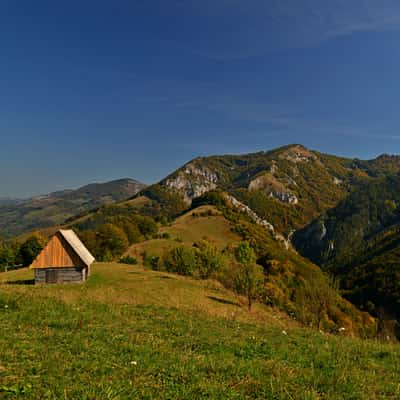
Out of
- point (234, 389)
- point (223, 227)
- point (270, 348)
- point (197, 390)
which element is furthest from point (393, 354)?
point (223, 227)

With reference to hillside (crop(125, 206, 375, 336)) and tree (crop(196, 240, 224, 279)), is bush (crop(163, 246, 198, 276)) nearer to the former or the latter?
tree (crop(196, 240, 224, 279))

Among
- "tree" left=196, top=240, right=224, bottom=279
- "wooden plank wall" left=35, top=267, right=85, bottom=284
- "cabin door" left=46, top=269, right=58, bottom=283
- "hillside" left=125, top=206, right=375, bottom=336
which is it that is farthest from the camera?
"tree" left=196, top=240, right=224, bottom=279

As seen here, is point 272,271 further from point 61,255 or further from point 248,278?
point 61,255

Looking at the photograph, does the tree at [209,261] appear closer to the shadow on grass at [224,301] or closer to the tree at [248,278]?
the tree at [248,278]

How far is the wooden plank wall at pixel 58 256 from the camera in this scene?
122ft

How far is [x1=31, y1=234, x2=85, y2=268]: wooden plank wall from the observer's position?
122 ft

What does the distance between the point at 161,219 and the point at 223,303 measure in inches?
5234

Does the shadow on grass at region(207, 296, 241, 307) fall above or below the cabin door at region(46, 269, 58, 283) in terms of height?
below

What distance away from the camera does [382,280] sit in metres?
147

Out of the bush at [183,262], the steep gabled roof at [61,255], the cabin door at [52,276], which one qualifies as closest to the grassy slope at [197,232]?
the bush at [183,262]

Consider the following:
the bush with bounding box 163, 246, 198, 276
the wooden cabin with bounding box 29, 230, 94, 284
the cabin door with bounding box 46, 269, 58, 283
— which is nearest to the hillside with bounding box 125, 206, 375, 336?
the bush with bounding box 163, 246, 198, 276

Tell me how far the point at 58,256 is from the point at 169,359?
112ft

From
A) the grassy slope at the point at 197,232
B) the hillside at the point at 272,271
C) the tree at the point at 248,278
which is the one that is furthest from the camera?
the grassy slope at the point at 197,232

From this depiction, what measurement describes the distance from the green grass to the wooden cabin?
21.9 metres
